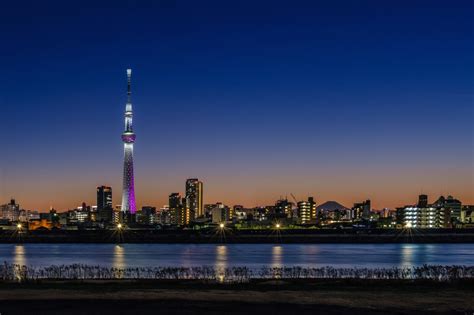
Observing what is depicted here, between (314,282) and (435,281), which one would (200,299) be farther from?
(435,281)

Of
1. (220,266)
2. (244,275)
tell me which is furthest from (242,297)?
(220,266)

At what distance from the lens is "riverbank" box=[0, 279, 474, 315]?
24.5 metres

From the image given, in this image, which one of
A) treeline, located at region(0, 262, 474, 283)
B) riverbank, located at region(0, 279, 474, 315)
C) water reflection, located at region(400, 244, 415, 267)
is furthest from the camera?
water reflection, located at region(400, 244, 415, 267)

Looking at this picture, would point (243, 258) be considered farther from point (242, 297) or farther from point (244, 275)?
point (242, 297)

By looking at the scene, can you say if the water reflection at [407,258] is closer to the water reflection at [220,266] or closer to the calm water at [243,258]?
the calm water at [243,258]

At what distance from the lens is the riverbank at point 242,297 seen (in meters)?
24.5

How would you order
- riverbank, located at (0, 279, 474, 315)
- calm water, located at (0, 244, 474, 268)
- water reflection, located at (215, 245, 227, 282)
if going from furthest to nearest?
calm water, located at (0, 244, 474, 268), water reflection, located at (215, 245, 227, 282), riverbank, located at (0, 279, 474, 315)

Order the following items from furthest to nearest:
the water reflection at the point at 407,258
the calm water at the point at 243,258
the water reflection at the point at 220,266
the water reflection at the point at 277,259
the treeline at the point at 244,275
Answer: the calm water at the point at 243,258 < the water reflection at the point at 407,258 < the water reflection at the point at 277,259 < the water reflection at the point at 220,266 < the treeline at the point at 244,275

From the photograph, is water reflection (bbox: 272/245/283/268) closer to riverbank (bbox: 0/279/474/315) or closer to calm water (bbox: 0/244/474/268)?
calm water (bbox: 0/244/474/268)

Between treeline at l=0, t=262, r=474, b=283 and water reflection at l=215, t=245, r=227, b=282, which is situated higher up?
treeline at l=0, t=262, r=474, b=283

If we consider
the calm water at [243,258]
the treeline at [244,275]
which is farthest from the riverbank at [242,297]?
the calm water at [243,258]

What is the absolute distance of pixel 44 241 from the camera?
172500 millimetres

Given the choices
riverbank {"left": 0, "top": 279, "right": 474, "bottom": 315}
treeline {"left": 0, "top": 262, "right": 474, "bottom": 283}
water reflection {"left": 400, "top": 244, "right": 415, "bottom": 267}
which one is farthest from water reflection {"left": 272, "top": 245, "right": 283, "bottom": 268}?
riverbank {"left": 0, "top": 279, "right": 474, "bottom": 315}

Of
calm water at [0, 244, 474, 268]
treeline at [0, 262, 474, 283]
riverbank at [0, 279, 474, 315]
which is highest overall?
riverbank at [0, 279, 474, 315]
